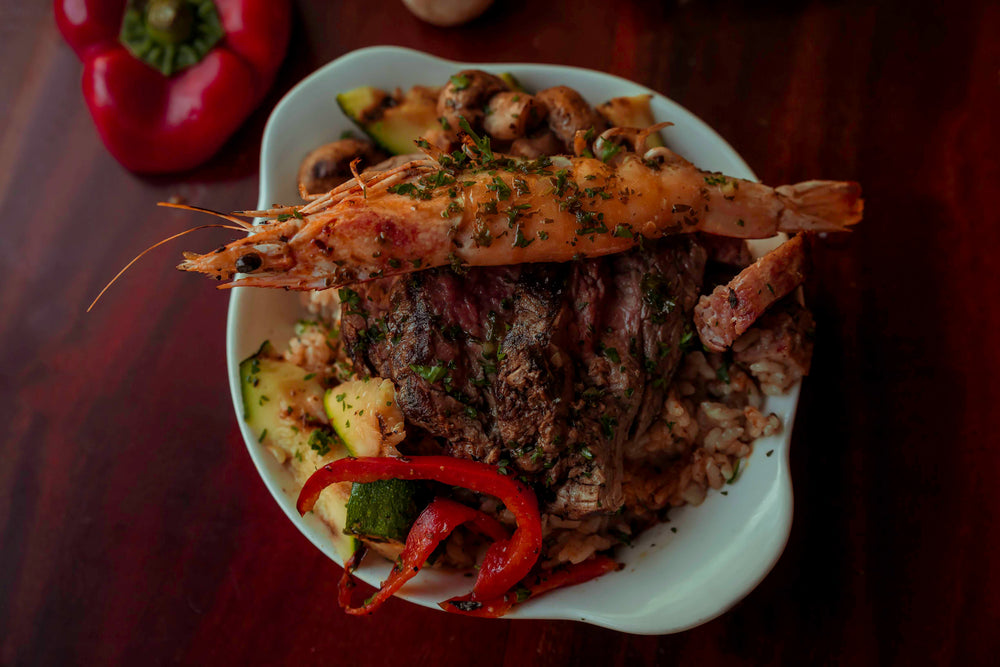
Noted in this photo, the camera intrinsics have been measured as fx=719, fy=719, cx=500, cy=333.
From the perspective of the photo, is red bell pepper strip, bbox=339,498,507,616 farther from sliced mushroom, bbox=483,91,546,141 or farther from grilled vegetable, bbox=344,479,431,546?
sliced mushroom, bbox=483,91,546,141

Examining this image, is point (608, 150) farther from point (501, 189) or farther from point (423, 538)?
point (423, 538)

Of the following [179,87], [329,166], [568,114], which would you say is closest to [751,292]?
[568,114]

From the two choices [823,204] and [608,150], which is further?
[823,204]

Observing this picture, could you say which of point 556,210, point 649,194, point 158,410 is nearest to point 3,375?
point 158,410

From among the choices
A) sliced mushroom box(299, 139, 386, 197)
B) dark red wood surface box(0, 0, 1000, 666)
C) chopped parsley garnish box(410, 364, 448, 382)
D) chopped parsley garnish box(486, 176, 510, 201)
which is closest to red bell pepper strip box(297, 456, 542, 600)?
chopped parsley garnish box(410, 364, 448, 382)

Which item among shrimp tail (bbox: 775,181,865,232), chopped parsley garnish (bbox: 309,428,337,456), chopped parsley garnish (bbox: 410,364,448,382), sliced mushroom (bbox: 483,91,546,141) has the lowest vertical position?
chopped parsley garnish (bbox: 309,428,337,456)

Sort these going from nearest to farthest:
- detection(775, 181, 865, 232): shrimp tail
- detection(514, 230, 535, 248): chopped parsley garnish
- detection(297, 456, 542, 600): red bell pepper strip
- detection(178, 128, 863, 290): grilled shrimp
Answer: detection(178, 128, 863, 290): grilled shrimp
detection(514, 230, 535, 248): chopped parsley garnish
detection(297, 456, 542, 600): red bell pepper strip
detection(775, 181, 865, 232): shrimp tail
